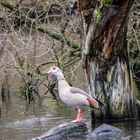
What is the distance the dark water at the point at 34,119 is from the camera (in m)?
11.6

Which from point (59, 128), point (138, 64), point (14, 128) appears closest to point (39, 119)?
point (14, 128)

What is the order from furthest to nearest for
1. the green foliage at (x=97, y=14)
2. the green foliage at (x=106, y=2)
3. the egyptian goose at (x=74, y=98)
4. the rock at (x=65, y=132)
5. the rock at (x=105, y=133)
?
the green foliage at (x=97, y=14), the green foliage at (x=106, y=2), the egyptian goose at (x=74, y=98), the rock at (x=105, y=133), the rock at (x=65, y=132)

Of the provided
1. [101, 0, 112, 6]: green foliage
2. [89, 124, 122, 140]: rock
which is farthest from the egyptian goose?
[101, 0, 112, 6]: green foliage

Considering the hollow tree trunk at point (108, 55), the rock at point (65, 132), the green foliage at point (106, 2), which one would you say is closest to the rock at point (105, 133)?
the rock at point (65, 132)

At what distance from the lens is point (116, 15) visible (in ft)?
39.6

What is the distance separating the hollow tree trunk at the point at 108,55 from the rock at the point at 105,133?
1862 millimetres

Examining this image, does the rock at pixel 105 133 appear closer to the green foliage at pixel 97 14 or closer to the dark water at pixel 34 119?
the dark water at pixel 34 119

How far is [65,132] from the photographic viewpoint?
35.4ft

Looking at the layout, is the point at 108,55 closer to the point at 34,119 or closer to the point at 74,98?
the point at 74,98

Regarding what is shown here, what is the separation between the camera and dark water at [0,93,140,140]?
11.6m

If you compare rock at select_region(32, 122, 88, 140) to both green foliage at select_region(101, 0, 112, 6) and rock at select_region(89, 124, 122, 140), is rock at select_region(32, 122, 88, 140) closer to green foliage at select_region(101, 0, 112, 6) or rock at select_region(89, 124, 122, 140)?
rock at select_region(89, 124, 122, 140)

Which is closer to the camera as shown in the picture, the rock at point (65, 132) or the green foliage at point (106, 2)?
the rock at point (65, 132)

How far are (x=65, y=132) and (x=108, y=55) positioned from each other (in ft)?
8.62

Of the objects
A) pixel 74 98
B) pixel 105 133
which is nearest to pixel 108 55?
pixel 74 98
